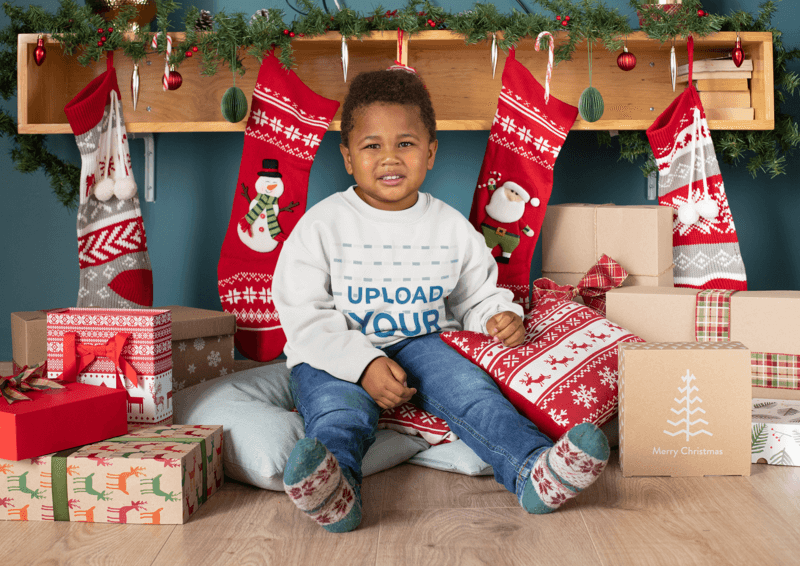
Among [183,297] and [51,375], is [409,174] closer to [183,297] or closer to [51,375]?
[51,375]

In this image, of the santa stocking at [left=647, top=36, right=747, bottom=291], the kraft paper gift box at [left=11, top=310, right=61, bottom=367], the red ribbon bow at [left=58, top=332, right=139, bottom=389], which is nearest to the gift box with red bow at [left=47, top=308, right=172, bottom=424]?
the red ribbon bow at [left=58, top=332, right=139, bottom=389]

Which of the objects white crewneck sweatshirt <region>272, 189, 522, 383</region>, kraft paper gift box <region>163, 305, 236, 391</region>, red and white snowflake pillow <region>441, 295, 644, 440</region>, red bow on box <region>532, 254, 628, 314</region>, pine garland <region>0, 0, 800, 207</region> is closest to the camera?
red and white snowflake pillow <region>441, 295, 644, 440</region>

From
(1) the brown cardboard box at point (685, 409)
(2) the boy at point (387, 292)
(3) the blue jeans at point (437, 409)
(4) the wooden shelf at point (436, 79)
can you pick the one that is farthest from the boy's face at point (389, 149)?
(4) the wooden shelf at point (436, 79)

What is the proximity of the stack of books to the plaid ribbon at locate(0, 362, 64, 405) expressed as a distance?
180cm

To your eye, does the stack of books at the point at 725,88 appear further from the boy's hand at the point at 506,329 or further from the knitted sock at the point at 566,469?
the knitted sock at the point at 566,469

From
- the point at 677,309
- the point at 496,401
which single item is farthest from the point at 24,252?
the point at 677,309

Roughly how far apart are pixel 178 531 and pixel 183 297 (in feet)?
4.24

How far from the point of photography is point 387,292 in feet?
4.81

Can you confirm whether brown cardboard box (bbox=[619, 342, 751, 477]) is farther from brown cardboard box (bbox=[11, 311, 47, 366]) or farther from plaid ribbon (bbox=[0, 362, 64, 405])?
brown cardboard box (bbox=[11, 311, 47, 366])

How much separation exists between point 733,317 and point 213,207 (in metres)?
1.51

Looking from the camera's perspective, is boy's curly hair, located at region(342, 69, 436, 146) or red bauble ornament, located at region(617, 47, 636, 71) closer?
Result: boy's curly hair, located at region(342, 69, 436, 146)

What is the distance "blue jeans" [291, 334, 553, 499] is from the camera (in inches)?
44.4

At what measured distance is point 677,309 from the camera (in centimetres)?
150

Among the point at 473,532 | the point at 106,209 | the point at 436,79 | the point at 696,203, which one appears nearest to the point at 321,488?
the point at 473,532
